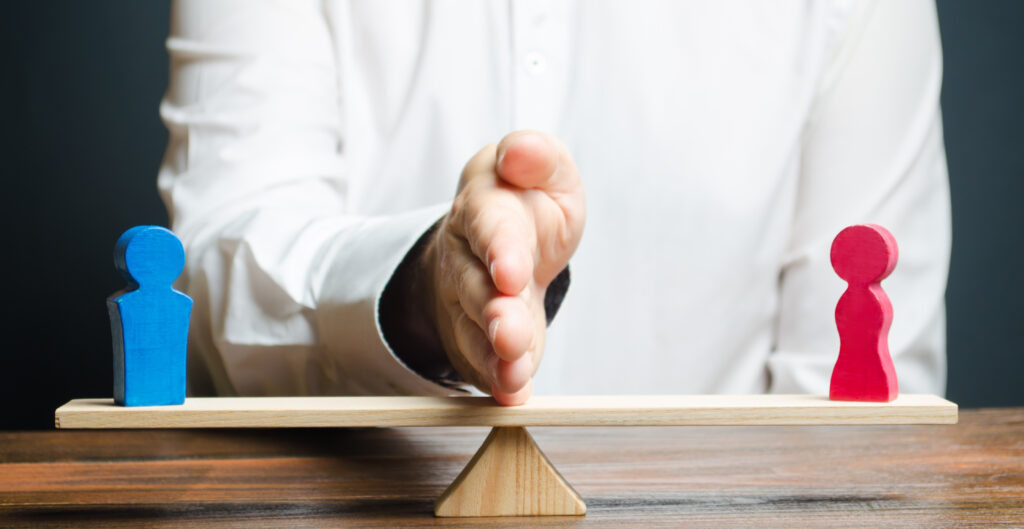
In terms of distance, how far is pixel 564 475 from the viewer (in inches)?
28.8

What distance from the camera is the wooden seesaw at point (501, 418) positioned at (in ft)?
1.99

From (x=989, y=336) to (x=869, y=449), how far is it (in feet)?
4.33

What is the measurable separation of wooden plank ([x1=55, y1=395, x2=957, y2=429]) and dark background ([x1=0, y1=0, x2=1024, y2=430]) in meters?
1.35

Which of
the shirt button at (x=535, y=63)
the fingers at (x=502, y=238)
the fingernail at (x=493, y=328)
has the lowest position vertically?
the fingernail at (x=493, y=328)

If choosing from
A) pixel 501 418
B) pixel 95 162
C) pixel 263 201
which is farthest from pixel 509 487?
pixel 95 162

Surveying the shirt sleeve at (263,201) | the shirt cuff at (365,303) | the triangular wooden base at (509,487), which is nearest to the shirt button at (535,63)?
the shirt sleeve at (263,201)

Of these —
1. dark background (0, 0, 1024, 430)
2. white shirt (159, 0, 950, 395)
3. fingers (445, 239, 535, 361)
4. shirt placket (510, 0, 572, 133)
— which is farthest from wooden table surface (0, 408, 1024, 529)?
dark background (0, 0, 1024, 430)

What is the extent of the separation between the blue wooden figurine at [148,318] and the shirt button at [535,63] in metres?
0.70

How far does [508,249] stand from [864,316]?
29cm

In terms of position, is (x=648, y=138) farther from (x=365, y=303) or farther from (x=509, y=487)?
(x=509, y=487)

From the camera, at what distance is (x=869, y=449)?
0.83m

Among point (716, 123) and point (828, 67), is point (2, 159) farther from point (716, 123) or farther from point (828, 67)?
point (828, 67)

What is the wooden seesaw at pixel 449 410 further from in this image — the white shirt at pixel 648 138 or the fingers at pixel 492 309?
the white shirt at pixel 648 138

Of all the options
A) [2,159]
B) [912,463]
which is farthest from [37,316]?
[912,463]
